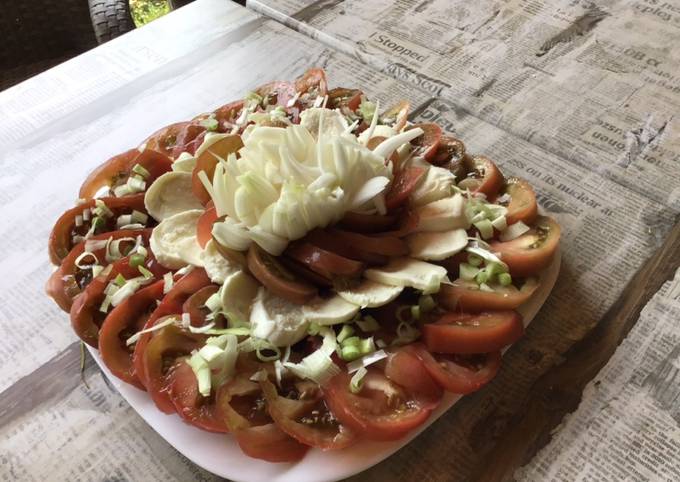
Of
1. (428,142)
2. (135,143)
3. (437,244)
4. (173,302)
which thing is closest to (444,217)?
(437,244)

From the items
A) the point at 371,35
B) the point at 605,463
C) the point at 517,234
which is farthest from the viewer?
the point at 371,35

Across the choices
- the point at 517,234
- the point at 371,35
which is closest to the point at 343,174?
the point at 517,234

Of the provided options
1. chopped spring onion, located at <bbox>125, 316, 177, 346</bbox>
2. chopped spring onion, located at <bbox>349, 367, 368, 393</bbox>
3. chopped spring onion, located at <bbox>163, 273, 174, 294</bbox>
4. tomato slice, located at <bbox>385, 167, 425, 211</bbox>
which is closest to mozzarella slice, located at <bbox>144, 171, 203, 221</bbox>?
chopped spring onion, located at <bbox>163, 273, 174, 294</bbox>

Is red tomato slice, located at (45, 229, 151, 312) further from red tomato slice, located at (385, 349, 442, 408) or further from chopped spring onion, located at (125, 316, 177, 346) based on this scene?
red tomato slice, located at (385, 349, 442, 408)

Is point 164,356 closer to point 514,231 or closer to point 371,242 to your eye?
point 371,242

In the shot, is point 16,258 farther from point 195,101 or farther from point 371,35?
point 371,35

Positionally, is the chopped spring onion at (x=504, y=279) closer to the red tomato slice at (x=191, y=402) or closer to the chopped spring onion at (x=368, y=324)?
the chopped spring onion at (x=368, y=324)
